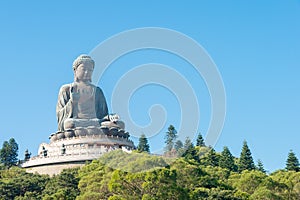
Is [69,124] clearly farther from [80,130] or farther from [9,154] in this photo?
[9,154]

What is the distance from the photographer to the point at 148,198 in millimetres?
25906

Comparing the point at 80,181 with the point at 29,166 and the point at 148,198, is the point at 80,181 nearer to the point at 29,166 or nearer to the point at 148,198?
the point at 148,198

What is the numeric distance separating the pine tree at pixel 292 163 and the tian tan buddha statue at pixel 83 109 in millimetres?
10925

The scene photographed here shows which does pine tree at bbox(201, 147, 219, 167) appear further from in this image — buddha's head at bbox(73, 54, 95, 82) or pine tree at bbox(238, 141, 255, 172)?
buddha's head at bbox(73, 54, 95, 82)

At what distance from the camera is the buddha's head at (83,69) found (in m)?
47.8

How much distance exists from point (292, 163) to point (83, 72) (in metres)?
15.9

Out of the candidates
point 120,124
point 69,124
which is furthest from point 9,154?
point 120,124

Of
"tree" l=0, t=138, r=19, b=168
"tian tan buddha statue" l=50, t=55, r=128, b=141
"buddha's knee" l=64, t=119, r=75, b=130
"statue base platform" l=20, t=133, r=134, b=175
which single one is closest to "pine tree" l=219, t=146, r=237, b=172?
"statue base platform" l=20, t=133, r=134, b=175

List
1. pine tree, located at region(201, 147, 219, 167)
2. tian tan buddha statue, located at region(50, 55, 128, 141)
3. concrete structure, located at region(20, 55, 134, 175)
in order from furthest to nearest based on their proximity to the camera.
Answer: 1. tian tan buddha statue, located at region(50, 55, 128, 141)
2. pine tree, located at region(201, 147, 219, 167)
3. concrete structure, located at region(20, 55, 134, 175)

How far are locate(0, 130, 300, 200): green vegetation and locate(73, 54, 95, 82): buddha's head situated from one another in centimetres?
1186

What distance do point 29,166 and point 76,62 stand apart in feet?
30.4

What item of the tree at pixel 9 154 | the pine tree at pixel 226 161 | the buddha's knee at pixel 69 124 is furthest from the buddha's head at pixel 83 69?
the pine tree at pixel 226 161

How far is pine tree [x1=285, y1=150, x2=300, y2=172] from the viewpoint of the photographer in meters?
43.3

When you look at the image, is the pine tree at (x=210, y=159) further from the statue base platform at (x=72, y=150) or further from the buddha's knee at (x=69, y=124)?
the buddha's knee at (x=69, y=124)
